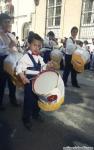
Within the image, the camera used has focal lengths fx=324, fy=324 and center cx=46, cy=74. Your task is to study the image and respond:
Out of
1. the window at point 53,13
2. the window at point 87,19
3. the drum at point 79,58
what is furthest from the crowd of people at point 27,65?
the window at point 53,13

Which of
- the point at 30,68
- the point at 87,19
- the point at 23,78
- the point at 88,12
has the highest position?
the point at 88,12

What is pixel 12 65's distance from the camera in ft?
17.5

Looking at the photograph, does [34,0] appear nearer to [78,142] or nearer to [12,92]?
[12,92]

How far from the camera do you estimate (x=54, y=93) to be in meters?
4.55

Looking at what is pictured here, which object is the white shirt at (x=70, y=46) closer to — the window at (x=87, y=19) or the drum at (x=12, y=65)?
the drum at (x=12, y=65)

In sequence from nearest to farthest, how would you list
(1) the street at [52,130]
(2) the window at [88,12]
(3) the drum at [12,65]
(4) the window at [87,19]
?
(1) the street at [52,130]
(3) the drum at [12,65]
(4) the window at [87,19]
(2) the window at [88,12]

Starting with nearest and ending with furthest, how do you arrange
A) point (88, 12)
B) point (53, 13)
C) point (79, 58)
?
point (79, 58) < point (88, 12) < point (53, 13)

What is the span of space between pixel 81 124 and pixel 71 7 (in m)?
14.0

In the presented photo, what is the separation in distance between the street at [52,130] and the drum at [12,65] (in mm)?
675

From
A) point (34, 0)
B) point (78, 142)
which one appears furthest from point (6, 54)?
point (34, 0)

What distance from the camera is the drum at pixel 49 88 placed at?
14.9 feet

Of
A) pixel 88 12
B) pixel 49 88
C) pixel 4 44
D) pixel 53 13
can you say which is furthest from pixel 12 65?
pixel 53 13

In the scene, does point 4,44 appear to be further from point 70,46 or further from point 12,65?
point 70,46

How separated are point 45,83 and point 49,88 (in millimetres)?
97
